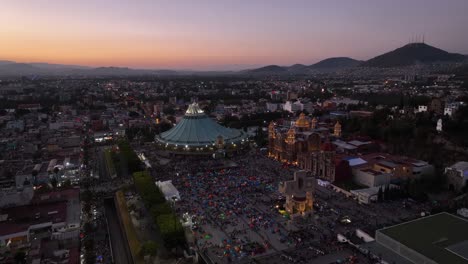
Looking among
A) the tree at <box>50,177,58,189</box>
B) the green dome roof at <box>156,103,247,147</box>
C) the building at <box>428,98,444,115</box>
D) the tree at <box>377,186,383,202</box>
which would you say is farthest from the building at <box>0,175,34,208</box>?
the building at <box>428,98,444,115</box>

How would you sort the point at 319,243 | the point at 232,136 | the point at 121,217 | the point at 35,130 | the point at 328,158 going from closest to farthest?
1. the point at 319,243
2. the point at 121,217
3. the point at 328,158
4. the point at 232,136
5. the point at 35,130

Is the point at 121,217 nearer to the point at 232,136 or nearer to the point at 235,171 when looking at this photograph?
the point at 235,171

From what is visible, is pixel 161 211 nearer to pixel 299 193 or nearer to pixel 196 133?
pixel 299 193

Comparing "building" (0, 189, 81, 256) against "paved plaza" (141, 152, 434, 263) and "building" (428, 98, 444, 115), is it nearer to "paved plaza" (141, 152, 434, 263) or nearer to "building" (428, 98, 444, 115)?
"paved plaza" (141, 152, 434, 263)

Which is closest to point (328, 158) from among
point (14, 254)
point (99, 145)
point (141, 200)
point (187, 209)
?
point (187, 209)

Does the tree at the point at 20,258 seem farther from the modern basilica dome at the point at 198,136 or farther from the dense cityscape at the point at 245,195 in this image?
the modern basilica dome at the point at 198,136
